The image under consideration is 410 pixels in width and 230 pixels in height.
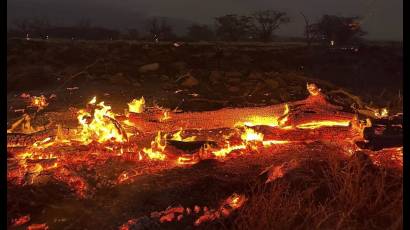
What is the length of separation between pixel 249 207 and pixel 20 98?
9.45 m


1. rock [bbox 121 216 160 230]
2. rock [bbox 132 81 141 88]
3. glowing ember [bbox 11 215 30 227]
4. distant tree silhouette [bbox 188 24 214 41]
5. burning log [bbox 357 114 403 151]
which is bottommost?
glowing ember [bbox 11 215 30 227]

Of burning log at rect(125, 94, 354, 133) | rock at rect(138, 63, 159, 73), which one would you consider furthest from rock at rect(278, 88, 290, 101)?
rock at rect(138, 63, 159, 73)

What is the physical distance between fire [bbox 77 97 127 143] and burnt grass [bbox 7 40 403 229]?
0.88m

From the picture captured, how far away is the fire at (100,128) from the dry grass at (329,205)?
2.77m

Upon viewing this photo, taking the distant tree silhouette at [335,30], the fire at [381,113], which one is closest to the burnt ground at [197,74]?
the fire at [381,113]

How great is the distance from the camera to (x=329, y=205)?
444 centimetres

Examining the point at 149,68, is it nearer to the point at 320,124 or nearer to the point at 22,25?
the point at 320,124

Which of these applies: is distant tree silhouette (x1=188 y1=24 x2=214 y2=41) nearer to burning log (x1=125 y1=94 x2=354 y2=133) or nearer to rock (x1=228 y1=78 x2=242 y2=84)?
rock (x1=228 y1=78 x2=242 y2=84)

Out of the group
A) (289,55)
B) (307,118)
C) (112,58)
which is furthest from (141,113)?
(289,55)

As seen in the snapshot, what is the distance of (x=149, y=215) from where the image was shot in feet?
15.3

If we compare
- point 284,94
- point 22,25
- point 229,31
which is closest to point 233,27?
point 229,31

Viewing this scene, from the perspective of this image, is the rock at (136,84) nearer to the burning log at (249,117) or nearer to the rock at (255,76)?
the rock at (255,76)

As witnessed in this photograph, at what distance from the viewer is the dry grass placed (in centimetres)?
407

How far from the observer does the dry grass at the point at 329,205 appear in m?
4.07
